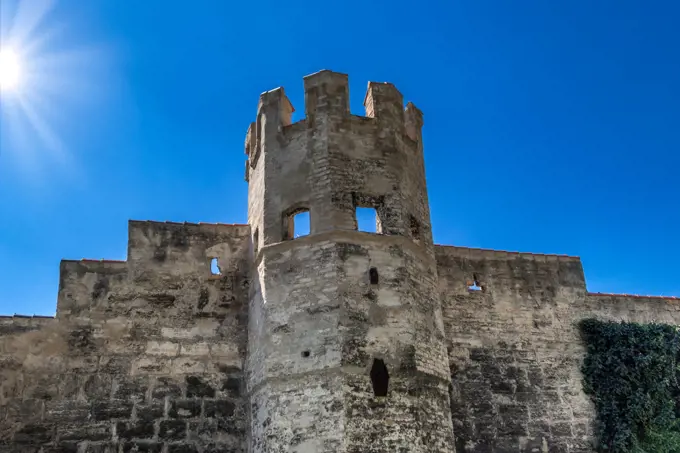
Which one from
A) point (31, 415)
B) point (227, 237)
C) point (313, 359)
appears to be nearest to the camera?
point (313, 359)

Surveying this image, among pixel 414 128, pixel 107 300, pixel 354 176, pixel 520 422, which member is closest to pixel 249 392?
pixel 107 300

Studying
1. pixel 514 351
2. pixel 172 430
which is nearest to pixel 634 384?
pixel 514 351

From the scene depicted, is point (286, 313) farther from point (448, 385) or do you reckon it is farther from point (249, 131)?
point (249, 131)

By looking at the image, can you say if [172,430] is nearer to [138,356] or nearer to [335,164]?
[138,356]

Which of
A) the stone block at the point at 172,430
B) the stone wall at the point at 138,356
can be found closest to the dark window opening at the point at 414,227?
the stone wall at the point at 138,356

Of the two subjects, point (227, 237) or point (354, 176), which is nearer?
point (354, 176)

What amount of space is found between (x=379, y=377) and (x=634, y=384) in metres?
5.43

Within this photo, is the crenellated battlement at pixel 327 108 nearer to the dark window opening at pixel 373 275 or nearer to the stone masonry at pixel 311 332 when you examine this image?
the stone masonry at pixel 311 332

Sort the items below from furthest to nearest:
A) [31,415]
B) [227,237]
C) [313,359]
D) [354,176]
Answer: [227,237] < [354,176] < [31,415] < [313,359]

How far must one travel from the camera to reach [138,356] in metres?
10.6

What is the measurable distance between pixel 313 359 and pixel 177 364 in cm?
264

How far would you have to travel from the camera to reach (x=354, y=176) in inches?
418

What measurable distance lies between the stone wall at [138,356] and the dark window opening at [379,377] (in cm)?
251

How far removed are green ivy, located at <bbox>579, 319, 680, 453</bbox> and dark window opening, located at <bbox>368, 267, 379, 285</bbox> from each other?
4.68 meters
